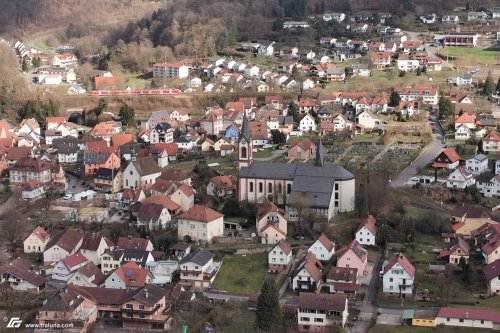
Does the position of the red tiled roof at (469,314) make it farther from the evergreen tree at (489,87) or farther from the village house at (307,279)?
the evergreen tree at (489,87)

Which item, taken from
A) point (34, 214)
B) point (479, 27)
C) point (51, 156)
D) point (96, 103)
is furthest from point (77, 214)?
point (479, 27)

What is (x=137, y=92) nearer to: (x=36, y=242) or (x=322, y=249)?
(x=36, y=242)

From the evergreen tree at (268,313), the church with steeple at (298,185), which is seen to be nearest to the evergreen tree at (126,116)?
the church with steeple at (298,185)

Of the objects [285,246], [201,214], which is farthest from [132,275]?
[285,246]

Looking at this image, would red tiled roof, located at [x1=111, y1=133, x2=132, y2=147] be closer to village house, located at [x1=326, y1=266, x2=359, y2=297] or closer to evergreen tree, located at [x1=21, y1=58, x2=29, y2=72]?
village house, located at [x1=326, y1=266, x2=359, y2=297]

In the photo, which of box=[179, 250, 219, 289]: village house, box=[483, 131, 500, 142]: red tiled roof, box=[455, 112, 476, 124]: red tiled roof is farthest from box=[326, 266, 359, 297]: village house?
box=[455, 112, 476, 124]: red tiled roof

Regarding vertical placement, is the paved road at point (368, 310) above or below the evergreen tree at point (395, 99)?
below
